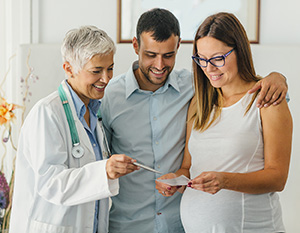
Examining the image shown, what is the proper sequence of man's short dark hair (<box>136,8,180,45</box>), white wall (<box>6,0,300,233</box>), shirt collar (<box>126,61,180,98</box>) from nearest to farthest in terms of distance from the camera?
man's short dark hair (<box>136,8,180,45</box>), shirt collar (<box>126,61,180,98</box>), white wall (<box>6,0,300,233</box>)

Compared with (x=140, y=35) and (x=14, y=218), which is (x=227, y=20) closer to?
(x=140, y=35)

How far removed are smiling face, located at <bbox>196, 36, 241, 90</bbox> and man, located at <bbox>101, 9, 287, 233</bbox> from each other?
0.80ft

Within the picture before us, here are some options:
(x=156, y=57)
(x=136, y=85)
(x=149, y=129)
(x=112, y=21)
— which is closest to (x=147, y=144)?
(x=149, y=129)

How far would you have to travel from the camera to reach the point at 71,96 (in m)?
1.72

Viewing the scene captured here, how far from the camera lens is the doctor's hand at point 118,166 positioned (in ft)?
4.98

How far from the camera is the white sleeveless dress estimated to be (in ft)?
5.50

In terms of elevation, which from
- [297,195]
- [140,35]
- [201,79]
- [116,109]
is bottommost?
[297,195]

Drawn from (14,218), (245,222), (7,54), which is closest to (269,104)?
(245,222)

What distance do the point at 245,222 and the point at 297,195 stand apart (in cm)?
124

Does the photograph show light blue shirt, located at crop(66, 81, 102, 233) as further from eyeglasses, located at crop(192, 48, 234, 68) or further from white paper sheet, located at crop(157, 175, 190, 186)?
eyeglasses, located at crop(192, 48, 234, 68)

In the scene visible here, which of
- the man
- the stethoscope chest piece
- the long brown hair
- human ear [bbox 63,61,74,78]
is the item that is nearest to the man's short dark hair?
the man

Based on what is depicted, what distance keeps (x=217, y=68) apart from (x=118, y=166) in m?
0.54

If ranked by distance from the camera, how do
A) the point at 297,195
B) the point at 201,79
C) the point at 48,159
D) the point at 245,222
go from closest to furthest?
the point at 48,159
the point at 245,222
the point at 201,79
the point at 297,195

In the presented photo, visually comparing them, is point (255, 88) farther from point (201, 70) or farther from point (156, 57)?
point (156, 57)
